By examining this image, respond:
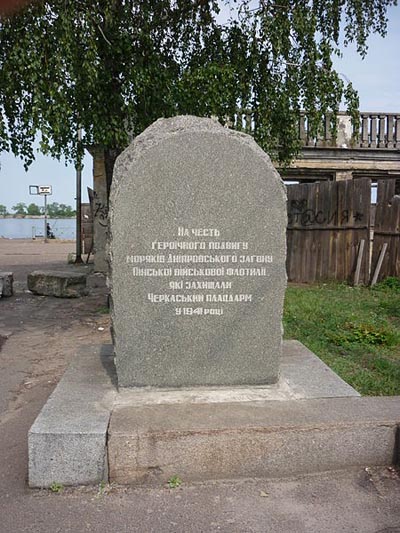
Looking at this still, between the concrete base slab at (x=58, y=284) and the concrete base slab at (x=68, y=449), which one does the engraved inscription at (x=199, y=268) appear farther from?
the concrete base slab at (x=58, y=284)

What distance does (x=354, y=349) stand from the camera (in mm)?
5984

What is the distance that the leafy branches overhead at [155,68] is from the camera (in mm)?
5898

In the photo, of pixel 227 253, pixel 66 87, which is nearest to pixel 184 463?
pixel 227 253

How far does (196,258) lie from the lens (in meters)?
3.75

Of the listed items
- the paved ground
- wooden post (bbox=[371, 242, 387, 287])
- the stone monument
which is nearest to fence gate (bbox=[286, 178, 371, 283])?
wooden post (bbox=[371, 242, 387, 287])

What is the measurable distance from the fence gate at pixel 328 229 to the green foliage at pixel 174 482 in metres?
8.47

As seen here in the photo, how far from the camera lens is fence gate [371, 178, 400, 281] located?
10.3 meters

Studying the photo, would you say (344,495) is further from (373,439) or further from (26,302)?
(26,302)

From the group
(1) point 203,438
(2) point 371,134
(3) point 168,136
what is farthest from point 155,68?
(2) point 371,134

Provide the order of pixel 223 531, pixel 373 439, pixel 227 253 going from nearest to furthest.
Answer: pixel 223 531 → pixel 373 439 → pixel 227 253

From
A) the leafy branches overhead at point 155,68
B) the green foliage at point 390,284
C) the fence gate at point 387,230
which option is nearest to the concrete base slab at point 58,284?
the leafy branches overhead at point 155,68

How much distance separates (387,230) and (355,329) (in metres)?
4.47

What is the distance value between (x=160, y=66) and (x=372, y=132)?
24.5ft

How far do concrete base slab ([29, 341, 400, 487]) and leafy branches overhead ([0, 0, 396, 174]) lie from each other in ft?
12.8
